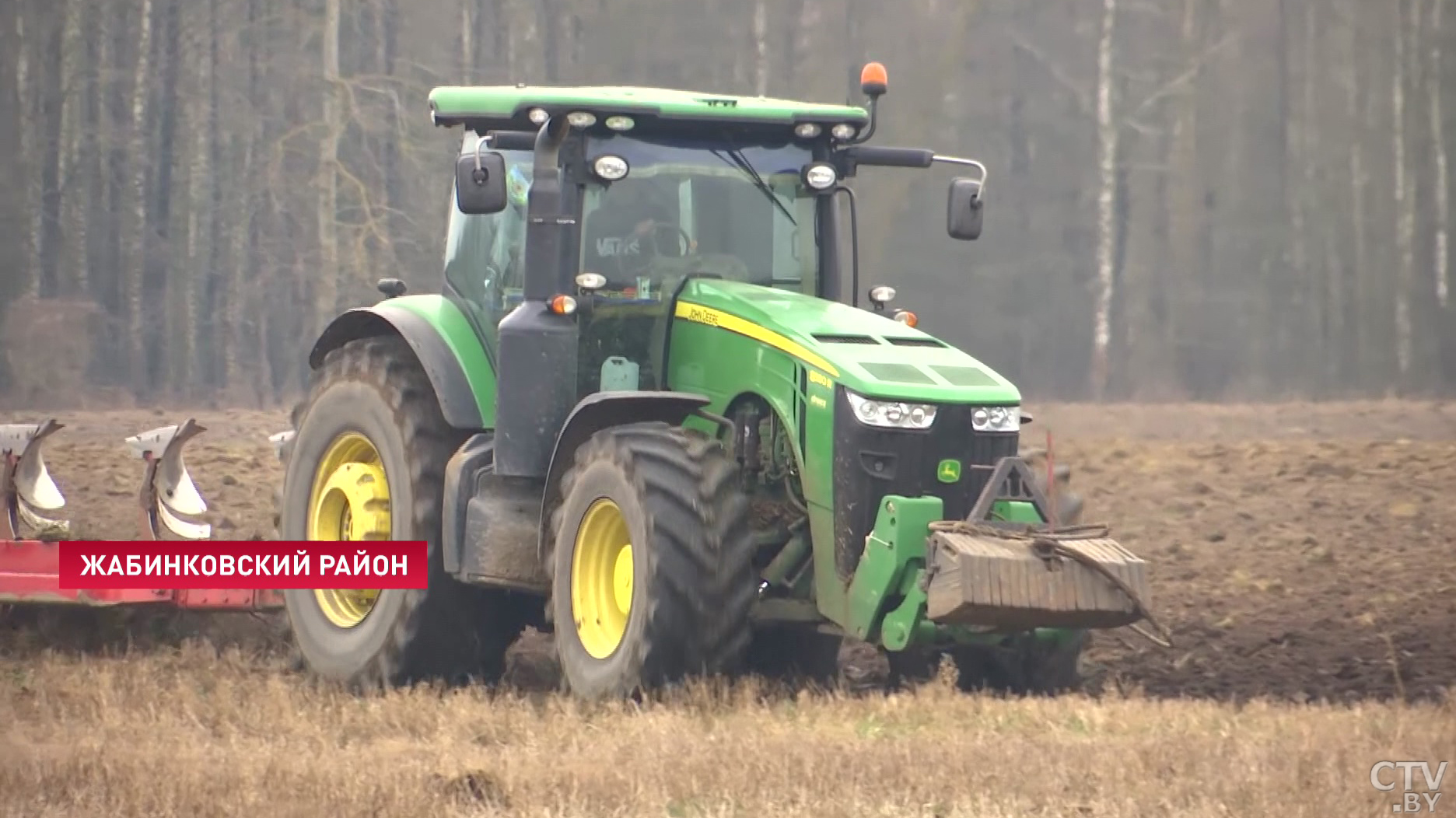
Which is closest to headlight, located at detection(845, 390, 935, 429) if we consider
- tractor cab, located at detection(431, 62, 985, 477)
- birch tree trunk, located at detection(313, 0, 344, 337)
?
tractor cab, located at detection(431, 62, 985, 477)

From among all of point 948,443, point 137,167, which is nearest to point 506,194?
point 948,443

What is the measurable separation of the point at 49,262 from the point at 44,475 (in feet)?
54.1

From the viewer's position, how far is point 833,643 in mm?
10344

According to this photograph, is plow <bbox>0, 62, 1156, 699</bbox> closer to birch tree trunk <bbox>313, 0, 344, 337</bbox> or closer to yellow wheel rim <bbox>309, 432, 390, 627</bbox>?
yellow wheel rim <bbox>309, 432, 390, 627</bbox>

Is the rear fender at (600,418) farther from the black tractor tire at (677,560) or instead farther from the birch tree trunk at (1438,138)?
the birch tree trunk at (1438,138)

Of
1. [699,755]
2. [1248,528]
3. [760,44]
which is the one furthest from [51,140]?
[699,755]

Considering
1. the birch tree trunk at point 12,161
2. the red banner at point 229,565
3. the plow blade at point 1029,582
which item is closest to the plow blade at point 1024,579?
the plow blade at point 1029,582

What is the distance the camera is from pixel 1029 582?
8367 mm

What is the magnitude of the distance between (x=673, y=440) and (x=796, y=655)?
179 centimetres

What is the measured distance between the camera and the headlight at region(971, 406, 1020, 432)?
29.6 feet

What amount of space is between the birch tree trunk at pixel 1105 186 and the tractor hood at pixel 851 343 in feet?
62.0

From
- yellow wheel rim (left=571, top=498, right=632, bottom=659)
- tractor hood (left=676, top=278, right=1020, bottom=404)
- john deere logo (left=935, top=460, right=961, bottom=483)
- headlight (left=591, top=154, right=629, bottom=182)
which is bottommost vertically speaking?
yellow wheel rim (left=571, top=498, right=632, bottom=659)

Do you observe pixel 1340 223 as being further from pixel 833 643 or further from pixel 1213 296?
pixel 833 643

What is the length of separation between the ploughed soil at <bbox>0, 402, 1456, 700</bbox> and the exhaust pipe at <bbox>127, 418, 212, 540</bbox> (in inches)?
24.3
